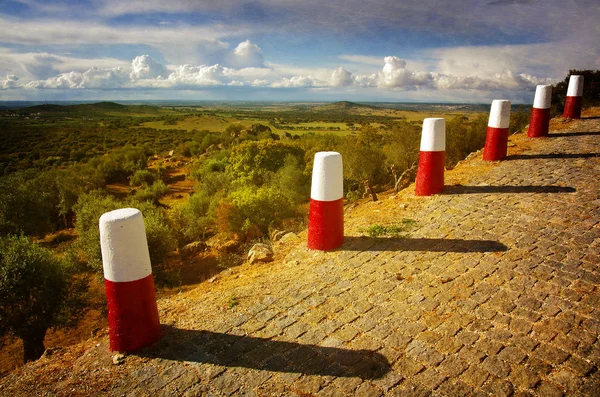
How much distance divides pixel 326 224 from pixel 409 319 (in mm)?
2106

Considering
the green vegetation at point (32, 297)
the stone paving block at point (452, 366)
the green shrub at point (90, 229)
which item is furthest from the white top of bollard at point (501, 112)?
the green shrub at point (90, 229)

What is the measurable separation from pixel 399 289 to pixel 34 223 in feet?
69.9

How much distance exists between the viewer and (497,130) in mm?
8875

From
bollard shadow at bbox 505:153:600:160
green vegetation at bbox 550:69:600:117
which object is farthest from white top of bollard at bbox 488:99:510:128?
green vegetation at bbox 550:69:600:117

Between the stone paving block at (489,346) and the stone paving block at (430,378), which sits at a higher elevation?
the stone paving block at (489,346)

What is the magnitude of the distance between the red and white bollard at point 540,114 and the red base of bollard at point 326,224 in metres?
8.83

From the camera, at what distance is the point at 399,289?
416cm

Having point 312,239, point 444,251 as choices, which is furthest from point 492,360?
point 312,239

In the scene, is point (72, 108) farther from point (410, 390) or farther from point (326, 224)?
point (410, 390)

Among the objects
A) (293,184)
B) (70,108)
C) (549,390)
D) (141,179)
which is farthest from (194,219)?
(70,108)

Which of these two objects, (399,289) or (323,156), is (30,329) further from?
(399,289)

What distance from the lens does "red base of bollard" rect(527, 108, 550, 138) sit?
11.0 metres

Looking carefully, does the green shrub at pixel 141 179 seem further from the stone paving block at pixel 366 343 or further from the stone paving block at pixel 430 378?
the stone paving block at pixel 430 378

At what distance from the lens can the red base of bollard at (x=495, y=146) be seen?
9109 millimetres
